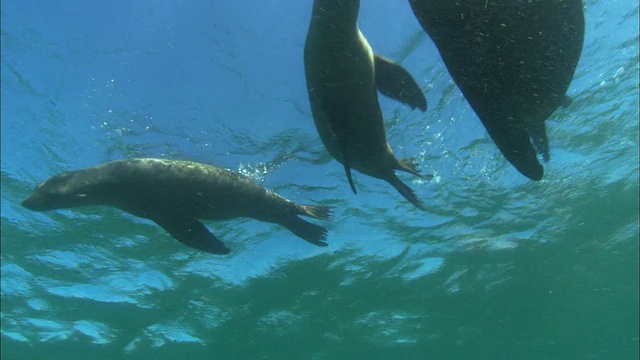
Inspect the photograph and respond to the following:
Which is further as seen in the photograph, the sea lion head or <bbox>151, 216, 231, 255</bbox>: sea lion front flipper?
<bbox>151, 216, 231, 255</bbox>: sea lion front flipper

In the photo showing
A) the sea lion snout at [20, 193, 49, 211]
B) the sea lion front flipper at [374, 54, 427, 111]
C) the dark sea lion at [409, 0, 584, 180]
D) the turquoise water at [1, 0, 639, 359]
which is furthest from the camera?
the turquoise water at [1, 0, 639, 359]

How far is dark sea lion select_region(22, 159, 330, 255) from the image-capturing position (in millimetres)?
4988

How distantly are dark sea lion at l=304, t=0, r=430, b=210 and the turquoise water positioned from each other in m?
3.55

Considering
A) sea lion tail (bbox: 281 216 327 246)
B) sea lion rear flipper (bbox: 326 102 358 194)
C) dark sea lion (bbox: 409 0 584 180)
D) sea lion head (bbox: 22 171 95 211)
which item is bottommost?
dark sea lion (bbox: 409 0 584 180)

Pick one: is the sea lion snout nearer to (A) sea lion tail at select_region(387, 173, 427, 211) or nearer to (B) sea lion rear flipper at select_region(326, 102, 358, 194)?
(B) sea lion rear flipper at select_region(326, 102, 358, 194)

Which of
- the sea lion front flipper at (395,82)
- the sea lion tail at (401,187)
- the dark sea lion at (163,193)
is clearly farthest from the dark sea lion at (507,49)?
the dark sea lion at (163,193)

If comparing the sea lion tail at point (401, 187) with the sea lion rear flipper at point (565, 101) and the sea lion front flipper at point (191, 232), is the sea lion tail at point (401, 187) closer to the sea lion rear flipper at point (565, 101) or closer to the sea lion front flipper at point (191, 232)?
the sea lion rear flipper at point (565, 101)

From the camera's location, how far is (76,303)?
17.1m

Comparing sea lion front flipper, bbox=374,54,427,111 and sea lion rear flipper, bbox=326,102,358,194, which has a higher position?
sea lion front flipper, bbox=374,54,427,111

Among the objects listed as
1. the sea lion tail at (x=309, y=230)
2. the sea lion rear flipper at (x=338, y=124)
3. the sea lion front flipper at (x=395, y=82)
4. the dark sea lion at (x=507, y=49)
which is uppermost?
the sea lion front flipper at (x=395, y=82)

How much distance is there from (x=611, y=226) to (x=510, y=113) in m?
22.5

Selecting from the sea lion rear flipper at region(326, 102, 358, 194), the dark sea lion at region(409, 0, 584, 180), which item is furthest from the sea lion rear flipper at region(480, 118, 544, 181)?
the sea lion rear flipper at region(326, 102, 358, 194)

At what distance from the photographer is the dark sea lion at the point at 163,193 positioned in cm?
499

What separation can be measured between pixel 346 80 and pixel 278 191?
28.9ft
